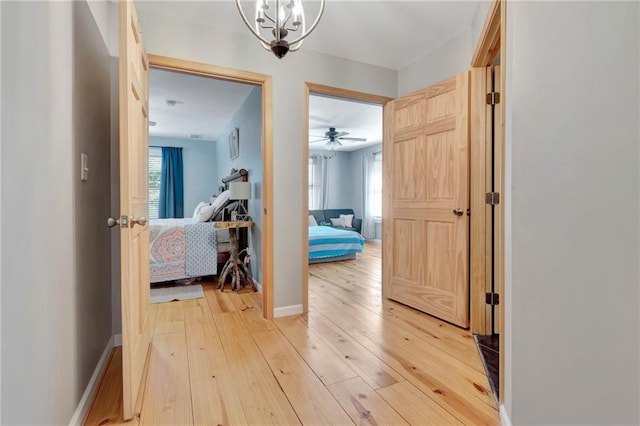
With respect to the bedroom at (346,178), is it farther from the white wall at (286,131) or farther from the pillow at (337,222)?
the white wall at (286,131)

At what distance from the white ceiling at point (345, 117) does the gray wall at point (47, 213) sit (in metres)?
2.95

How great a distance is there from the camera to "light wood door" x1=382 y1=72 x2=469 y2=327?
245cm

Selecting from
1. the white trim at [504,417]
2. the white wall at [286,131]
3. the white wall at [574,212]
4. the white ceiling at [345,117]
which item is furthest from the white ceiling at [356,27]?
the white trim at [504,417]

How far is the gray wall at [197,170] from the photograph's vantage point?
24.3 ft

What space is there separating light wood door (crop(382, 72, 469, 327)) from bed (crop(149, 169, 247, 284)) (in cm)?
205

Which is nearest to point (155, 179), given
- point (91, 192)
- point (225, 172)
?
point (225, 172)

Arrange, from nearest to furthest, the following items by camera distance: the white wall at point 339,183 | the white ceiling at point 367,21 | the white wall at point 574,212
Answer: the white wall at point 574,212 < the white ceiling at point 367,21 < the white wall at point 339,183

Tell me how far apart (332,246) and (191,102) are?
3013 millimetres

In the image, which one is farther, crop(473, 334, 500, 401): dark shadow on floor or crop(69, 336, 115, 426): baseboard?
crop(473, 334, 500, 401): dark shadow on floor

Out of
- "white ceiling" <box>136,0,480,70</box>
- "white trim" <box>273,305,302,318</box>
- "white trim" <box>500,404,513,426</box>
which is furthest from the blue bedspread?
"white trim" <box>500,404,513,426</box>

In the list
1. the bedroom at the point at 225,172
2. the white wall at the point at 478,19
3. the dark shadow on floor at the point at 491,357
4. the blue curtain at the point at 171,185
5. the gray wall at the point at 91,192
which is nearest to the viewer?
the gray wall at the point at 91,192

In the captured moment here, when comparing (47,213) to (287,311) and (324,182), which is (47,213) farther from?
(324,182)

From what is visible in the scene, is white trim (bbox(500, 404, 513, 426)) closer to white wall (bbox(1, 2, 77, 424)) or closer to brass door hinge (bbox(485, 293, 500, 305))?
brass door hinge (bbox(485, 293, 500, 305))

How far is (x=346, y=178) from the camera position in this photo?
8938 mm
